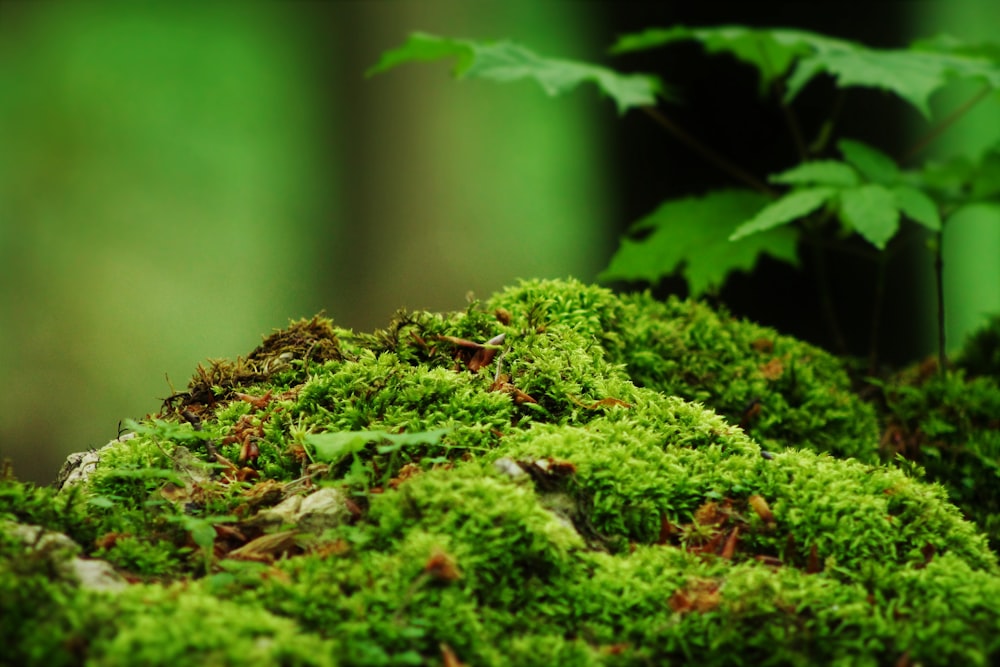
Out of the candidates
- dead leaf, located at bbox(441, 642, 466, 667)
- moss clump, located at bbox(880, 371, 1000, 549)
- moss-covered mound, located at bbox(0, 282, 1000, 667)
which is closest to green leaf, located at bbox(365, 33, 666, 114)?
moss-covered mound, located at bbox(0, 282, 1000, 667)

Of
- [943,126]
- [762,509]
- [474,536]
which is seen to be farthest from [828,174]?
[474,536]

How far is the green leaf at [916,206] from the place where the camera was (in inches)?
107

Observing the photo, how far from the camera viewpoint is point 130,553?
1.47 meters

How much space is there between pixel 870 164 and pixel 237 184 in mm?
7004

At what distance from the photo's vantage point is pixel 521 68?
3.19 meters

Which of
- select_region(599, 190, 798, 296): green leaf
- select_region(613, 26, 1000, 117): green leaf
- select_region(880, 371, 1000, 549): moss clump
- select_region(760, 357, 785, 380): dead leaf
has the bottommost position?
select_region(880, 371, 1000, 549): moss clump

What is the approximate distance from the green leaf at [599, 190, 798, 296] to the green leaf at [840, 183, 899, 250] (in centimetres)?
74

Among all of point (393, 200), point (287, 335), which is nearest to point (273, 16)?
point (393, 200)

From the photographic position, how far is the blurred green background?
6.64 metres

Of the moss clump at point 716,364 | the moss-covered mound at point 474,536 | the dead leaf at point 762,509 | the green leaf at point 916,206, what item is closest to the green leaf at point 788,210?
the green leaf at point 916,206

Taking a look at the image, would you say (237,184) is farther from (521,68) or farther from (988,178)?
(988,178)

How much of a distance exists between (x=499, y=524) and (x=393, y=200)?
5.48m

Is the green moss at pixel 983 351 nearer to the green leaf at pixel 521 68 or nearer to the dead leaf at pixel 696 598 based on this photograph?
the green leaf at pixel 521 68

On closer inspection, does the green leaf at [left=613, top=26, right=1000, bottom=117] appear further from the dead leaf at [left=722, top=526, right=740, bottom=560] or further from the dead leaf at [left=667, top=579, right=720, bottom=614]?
the dead leaf at [left=667, top=579, right=720, bottom=614]
